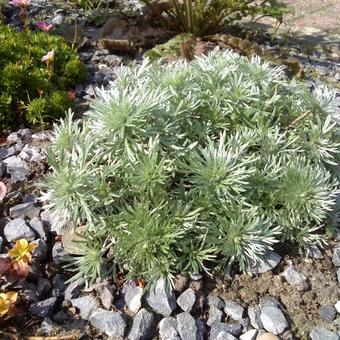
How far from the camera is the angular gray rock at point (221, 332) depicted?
2.00m

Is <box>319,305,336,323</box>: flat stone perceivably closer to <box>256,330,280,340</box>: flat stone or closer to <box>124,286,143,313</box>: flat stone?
<box>256,330,280,340</box>: flat stone

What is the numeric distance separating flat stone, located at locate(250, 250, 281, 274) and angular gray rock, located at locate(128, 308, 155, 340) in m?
0.47

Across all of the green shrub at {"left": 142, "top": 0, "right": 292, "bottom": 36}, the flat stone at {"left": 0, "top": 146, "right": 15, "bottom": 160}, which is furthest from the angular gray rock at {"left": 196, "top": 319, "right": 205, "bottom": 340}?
the green shrub at {"left": 142, "top": 0, "right": 292, "bottom": 36}

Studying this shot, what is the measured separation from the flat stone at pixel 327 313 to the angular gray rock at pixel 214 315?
396mm

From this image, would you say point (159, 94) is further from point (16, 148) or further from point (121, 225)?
point (16, 148)

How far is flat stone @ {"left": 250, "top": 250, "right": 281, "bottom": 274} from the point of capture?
2.23m

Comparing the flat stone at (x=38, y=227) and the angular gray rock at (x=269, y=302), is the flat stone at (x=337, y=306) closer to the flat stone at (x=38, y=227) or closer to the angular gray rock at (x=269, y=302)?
the angular gray rock at (x=269, y=302)

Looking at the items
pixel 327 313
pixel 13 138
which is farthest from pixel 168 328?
pixel 13 138

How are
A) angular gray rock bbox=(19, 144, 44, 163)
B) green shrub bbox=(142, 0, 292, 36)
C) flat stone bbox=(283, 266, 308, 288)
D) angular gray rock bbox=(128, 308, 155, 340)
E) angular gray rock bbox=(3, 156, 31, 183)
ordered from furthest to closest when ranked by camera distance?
green shrub bbox=(142, 0, 292, 36) → angular gray rock bbox=(19, 144, 44, 163) → angular gray rock bbox=(3, 156, 31, 183) → flat stone bbox=(283, 266, 308, 288) → angular gray rock bbox=(128, 308, 155, 340)

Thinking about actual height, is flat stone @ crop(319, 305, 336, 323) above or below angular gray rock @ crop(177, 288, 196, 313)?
below

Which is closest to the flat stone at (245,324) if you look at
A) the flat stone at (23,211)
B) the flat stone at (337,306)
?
the flat stone at (337,306)

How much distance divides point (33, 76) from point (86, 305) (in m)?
1.61

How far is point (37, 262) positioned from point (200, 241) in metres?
0.67

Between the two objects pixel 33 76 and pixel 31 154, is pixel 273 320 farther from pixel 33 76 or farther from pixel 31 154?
pixel 33 76
